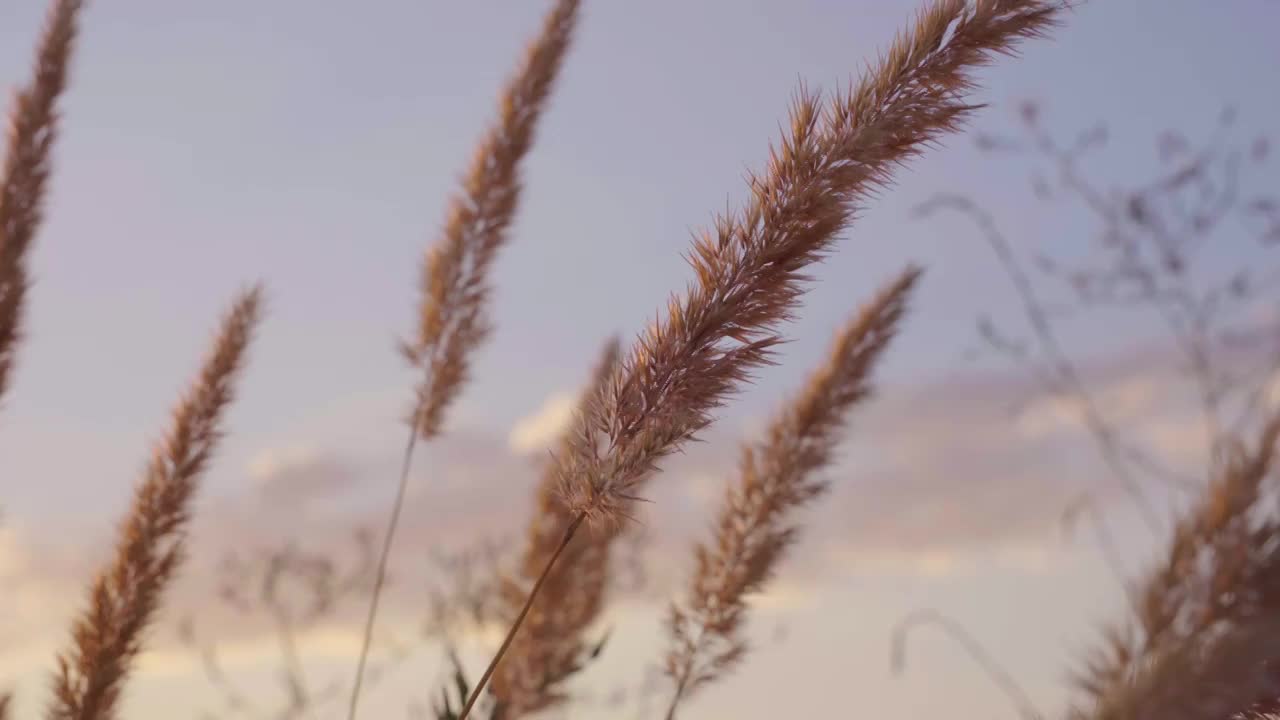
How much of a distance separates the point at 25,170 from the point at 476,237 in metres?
1.01

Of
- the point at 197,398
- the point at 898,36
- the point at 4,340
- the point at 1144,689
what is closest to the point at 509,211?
the point at 197,398

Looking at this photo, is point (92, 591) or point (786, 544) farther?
point (786, 544)

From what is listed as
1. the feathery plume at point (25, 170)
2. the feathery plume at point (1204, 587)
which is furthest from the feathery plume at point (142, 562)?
the feathery plume at point (1204, 587)

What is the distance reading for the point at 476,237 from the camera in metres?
3.29

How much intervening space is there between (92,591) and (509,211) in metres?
1.32

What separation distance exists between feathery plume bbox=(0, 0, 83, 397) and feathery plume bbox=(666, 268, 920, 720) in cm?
149

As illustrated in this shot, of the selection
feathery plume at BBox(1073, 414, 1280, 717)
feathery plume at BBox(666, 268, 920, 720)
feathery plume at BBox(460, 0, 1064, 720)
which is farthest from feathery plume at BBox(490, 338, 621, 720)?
feathery plume at BBox(1073, 414, 1280, 717)

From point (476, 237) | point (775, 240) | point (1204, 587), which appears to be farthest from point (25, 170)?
point (1204, 587)

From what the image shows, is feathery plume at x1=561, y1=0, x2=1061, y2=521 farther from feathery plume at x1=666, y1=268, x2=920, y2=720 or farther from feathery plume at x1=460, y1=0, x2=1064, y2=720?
feathery plume at x1=666, y1=268, x2=920, y2=720

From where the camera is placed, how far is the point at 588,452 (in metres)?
1.68

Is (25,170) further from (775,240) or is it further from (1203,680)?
(1203,680)

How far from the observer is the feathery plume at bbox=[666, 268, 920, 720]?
104 inches

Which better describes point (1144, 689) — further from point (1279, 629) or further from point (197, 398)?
point (197, 398)

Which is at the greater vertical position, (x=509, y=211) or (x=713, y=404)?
(x=509, y=211)
